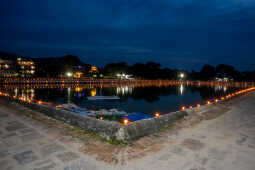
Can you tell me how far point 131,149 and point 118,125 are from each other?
0.85 metres

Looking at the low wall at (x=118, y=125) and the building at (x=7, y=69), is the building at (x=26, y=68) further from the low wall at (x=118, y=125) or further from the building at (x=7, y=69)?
the low wall at (x=118, y=125)

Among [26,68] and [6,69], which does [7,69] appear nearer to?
[6,69]

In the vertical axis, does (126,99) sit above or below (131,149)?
below

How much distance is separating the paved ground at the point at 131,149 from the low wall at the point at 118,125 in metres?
0.27

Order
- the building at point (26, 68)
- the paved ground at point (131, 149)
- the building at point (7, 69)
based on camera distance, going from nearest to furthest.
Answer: the paved ground at point (131, 149) → the building at point (26, 68) → the building at point (7, 69)

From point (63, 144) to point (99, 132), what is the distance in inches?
42.1

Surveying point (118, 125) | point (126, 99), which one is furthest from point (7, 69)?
point (118, 125)

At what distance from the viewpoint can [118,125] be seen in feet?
15.8

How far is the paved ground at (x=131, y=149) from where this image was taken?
11.5 ft

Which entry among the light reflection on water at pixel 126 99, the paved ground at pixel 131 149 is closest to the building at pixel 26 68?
the light reflection on water at pixel 126 99

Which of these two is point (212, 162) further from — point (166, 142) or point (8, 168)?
point (8, 168)

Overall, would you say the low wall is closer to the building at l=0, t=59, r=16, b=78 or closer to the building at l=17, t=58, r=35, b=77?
the building at l=17, t=58, r=35, b=77

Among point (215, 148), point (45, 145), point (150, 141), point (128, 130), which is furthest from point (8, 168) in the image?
point (215, 148)

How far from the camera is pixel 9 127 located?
5879 millimetres
